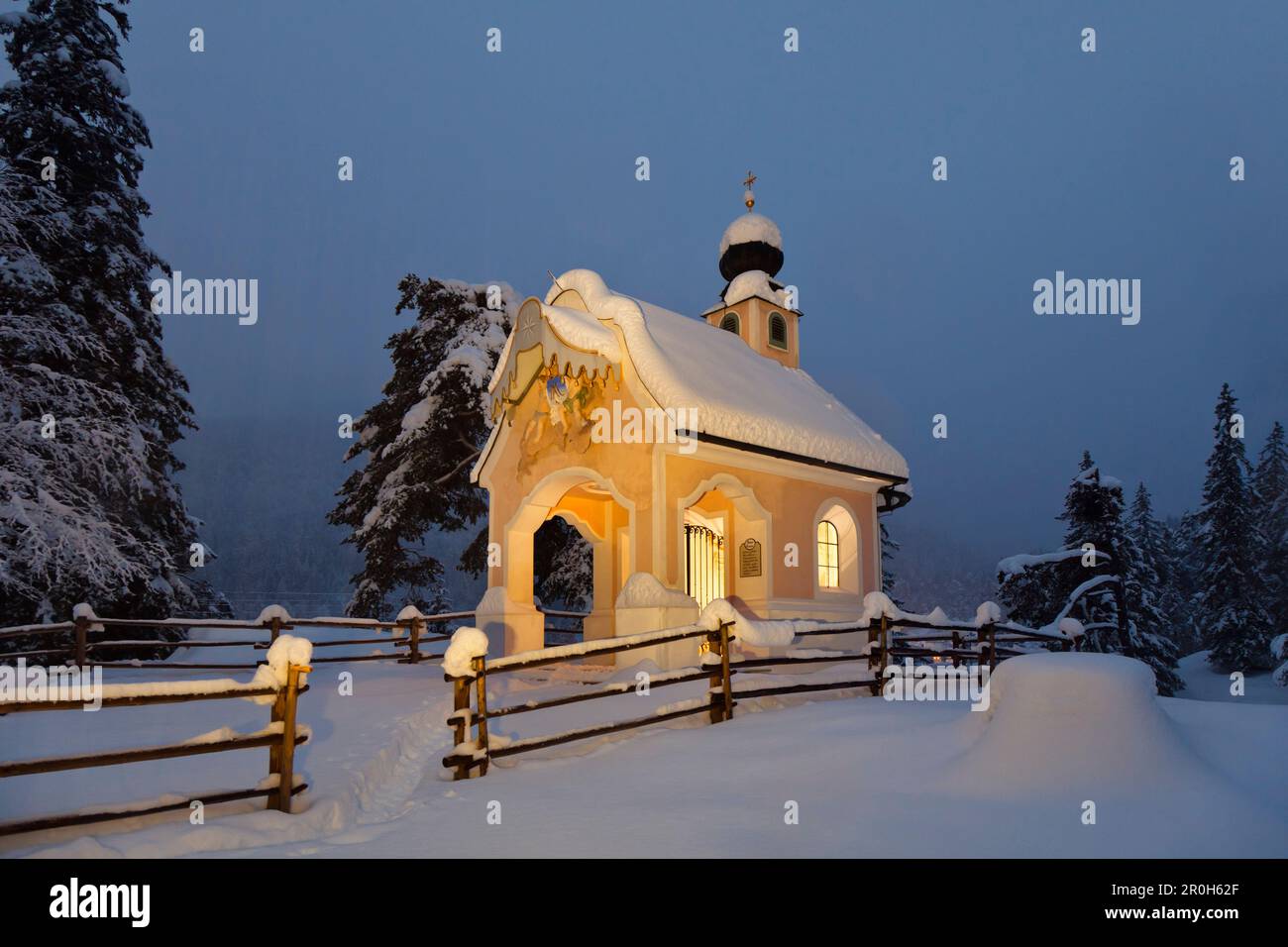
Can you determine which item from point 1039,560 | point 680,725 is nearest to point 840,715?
point 680,725

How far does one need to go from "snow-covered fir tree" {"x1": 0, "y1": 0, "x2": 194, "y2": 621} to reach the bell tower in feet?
44.4

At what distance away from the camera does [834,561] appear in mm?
17172

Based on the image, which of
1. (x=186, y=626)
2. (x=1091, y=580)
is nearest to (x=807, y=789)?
(x=186, y=626)

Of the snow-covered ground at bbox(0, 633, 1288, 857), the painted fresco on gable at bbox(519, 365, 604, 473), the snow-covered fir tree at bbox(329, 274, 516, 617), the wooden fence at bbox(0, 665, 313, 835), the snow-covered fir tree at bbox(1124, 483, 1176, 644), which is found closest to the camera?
the wooden fence at bbox(0, 665, 313, 835)

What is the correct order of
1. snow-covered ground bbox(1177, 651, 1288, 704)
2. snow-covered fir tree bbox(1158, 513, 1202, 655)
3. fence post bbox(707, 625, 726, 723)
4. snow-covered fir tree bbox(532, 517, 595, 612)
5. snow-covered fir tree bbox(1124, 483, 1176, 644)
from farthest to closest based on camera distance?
snow-covered fir tree bbox(1158, 513, 1202, 655) < snow-covered ground bbox(1177, 651, 1288, 704) < snow-covered fir tree bbox(1124, 483, 1176, 644) < snow-covered fir tree bbox(532, 517, 595, 612) < fence post bbox(707, 625, 726, 723)

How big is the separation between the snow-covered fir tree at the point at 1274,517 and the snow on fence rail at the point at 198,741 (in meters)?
41.8

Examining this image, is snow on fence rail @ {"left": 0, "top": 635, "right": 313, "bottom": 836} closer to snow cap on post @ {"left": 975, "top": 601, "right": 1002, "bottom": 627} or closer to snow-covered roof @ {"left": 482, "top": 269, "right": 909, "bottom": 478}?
snow-covered roof @ {"left": 482, "top": 269, "right": 909, "bottom": 478}

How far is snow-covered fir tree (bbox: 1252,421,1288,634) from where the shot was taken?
3644 centimetres

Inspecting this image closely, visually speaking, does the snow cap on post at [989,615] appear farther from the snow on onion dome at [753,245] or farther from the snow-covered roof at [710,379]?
the snow on onion dome at [753,245]

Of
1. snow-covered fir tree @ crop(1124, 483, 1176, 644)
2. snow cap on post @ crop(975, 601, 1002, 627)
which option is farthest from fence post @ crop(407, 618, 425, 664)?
snow-covered fir tree @ crop(1124, 483, 1176, 644)

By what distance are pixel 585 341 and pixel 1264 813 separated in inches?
423

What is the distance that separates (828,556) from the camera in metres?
17.1

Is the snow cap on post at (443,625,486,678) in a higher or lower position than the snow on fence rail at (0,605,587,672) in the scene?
higher
